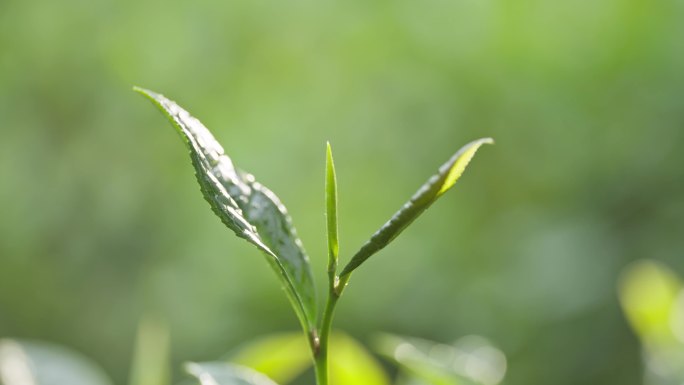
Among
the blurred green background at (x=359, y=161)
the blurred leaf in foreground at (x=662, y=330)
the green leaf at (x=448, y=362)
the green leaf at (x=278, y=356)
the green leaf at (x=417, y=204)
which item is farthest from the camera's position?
the blurred green background at (x=359, y=161)

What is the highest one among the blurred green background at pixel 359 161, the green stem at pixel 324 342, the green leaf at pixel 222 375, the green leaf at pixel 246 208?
the green leaf at pixel 246 208

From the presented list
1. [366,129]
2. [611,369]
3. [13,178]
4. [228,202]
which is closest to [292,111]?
[366,129]

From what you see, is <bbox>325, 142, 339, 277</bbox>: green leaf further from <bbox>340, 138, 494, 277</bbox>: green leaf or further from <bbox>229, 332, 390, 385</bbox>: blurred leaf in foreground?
<bbox>229, 332, 390, 385</bbox>: blurred leaf in foreground

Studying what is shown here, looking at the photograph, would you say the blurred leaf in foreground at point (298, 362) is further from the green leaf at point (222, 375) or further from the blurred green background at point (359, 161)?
the blurred green background at point (359, 161)

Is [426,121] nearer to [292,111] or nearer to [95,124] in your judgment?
[292,111]

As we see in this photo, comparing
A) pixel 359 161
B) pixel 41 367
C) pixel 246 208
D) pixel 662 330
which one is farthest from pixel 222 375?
pixel 359 161

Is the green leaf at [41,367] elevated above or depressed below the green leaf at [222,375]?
below

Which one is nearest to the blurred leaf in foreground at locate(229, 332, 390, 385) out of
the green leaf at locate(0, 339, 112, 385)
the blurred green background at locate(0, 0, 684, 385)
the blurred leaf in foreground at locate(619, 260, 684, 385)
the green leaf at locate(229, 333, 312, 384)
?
the green leaf at locate(229, 333, 312, 384)

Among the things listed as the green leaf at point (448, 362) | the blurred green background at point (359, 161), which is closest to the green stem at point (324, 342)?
the green leaf at point (448, 362)
